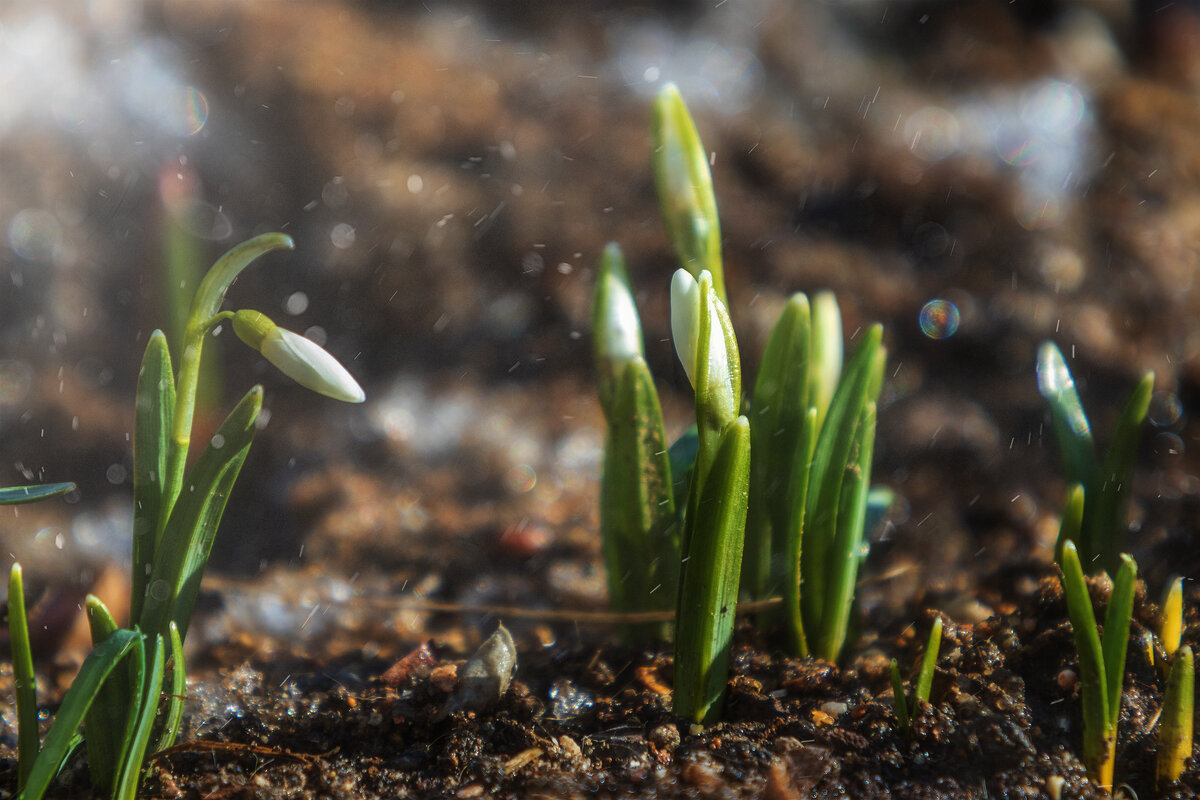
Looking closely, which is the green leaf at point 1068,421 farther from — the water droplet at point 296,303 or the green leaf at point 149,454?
the water droplet at point 296,303

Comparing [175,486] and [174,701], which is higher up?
[175,486]

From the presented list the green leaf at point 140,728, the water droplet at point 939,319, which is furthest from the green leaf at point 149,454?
the water droplet at point 939,319

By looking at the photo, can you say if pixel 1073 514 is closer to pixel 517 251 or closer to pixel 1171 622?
Result: pixel 1171 622

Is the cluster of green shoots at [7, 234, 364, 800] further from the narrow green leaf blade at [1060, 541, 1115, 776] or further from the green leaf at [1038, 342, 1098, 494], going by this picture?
the green leaf at [1038, 342, 1098, 494]

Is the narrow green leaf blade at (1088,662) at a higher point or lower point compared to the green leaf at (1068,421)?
lower

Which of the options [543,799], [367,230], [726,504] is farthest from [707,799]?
[367,230]

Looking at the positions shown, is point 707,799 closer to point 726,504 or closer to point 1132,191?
point 726,504

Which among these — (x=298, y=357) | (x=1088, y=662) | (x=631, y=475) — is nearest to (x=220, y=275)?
(x=298, y=357)
